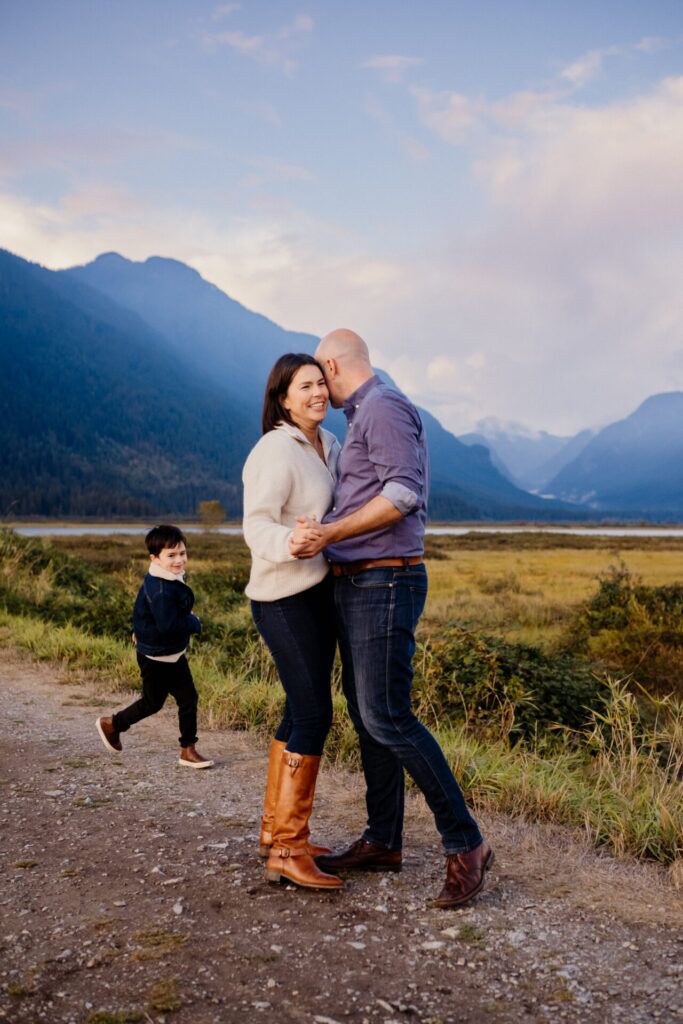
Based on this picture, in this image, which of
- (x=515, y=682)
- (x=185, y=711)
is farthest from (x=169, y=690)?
(x=515, y=682)

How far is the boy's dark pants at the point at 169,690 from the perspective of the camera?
5.28 metres

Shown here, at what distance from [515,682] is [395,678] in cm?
405

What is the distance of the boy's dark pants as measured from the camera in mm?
5277

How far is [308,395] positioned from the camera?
3369mm

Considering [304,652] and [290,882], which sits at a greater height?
[304,652]

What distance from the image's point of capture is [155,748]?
5781mm

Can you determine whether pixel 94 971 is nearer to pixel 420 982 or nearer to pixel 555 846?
pixel 420 982

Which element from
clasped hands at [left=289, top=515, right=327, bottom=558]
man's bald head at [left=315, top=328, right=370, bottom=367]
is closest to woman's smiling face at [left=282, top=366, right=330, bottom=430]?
man's bald head at [left=315, top=328, right=370, bottom=367]

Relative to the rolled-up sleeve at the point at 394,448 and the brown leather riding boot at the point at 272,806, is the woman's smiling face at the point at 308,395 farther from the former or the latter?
the brown leather riding boot at the point at 272,806

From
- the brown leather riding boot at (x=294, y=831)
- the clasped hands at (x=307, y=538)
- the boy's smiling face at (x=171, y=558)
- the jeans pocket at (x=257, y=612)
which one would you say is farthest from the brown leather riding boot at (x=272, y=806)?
the boy's smiling face at (x=171, y=558)

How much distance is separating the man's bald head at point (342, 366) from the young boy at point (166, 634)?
77.5 inches

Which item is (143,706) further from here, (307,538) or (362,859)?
(307,538)

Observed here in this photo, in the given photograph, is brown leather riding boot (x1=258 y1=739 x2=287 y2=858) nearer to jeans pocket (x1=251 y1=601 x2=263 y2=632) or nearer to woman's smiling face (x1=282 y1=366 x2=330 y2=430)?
jeans pocket (x1=251 y1=601 x2=263 y2=632)

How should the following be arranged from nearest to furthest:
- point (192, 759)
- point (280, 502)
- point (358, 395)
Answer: point (280, 502)
point (358, 395)
point (192, 759)
